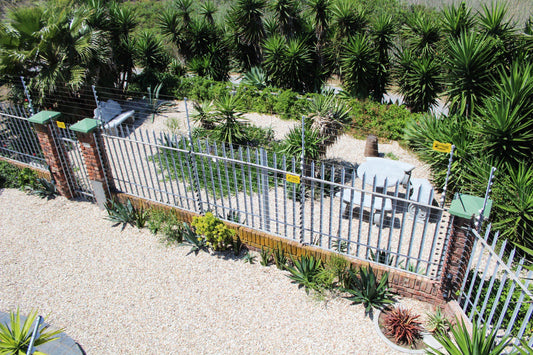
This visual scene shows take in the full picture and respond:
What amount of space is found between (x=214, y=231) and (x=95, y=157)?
2.75 meters

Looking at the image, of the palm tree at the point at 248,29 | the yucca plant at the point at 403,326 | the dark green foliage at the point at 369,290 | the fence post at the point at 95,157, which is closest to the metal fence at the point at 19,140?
the fence post at the point at 95,157

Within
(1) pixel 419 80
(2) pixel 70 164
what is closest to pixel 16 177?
(2) pixel 70 164

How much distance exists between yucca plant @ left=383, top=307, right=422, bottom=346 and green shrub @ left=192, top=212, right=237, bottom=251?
98.6 inches

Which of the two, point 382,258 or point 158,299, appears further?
point 382,258

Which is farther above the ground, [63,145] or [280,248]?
[63,145]

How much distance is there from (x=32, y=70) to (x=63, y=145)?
15.6ft

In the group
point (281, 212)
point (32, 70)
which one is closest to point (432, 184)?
point (281, 212)

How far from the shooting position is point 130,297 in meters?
5.49

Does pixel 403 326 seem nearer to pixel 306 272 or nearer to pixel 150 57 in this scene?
pixel 306 272

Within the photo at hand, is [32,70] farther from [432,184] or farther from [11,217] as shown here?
[432,184]

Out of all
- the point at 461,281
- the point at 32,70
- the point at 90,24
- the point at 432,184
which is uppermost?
the point at 90,24

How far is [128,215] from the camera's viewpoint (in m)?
6.95

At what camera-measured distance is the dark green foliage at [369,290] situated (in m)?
5.03

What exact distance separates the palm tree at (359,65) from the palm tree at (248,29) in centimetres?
350
